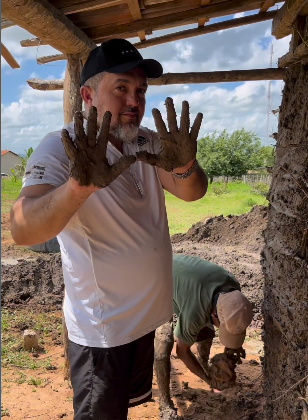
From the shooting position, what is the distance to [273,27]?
254 cm

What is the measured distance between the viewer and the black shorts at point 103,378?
63.4 inches

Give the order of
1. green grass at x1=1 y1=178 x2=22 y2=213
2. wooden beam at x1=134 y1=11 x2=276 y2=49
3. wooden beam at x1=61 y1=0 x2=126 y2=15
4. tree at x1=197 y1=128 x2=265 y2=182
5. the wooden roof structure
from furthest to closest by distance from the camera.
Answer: tree at x1=197 y1=128 x2=265 y2=182
green grass at x1=1 y1=178 x2=22 y2=213
wooden beam at x1=134 y1=11 x2=276 y2=49
wooden beam at x1=61 y1=0 x2=126 y2=15
the wooden roof structure

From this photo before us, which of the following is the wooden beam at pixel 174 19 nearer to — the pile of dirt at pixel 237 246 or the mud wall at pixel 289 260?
the mud wall at pixel 289 260

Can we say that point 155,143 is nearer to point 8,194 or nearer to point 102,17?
point 102,17

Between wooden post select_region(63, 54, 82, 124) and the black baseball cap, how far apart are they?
1.64m

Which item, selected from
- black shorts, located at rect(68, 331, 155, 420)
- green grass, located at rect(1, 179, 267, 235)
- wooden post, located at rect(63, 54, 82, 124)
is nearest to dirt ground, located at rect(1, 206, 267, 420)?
black shorts, located at rect(68, 331, 155, 420)

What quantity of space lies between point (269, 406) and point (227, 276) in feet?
2.63

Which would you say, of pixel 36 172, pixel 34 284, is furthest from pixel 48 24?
pixel 34 284

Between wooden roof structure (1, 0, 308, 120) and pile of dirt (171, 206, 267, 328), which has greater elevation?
wooden roof structure (1, 0, 308, 120)

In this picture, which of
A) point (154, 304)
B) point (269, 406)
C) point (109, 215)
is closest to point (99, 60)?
point (109, 215)

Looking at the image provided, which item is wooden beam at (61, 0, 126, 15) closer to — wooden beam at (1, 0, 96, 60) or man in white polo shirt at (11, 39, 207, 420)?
wooden beam at (1, 0, 96, 60)

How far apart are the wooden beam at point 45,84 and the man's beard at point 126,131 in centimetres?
285

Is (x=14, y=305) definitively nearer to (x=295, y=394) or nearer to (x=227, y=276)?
(x=227, y=276)

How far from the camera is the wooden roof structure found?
220cm
